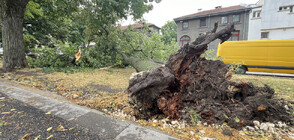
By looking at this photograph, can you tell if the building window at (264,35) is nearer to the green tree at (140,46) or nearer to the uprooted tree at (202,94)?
the green tree at (140,46)

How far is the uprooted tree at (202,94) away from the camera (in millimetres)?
1671

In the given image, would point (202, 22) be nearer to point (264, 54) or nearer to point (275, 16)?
point (275, 16)

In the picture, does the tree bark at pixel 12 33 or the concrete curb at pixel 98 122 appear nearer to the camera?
the concrete curb at pixel 98 122

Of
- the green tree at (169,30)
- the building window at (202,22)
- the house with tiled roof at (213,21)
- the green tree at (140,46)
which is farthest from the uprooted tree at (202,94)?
the green tree at (169,30)

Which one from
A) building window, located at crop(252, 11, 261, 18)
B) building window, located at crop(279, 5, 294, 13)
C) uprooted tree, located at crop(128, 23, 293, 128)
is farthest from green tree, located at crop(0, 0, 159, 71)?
building window, located at crop(252, 11, 261, 18)

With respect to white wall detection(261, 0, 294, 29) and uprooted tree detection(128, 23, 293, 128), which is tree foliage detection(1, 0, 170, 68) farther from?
white wall detection(261, 0, 294, 29)

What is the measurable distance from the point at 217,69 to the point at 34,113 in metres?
2.85

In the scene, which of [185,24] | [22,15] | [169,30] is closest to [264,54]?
[22,15]

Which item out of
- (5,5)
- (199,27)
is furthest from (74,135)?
(199,27)

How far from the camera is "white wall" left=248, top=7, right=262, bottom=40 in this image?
14.4 metres

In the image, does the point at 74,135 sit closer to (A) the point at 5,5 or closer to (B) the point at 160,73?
(B) the point at 160,73

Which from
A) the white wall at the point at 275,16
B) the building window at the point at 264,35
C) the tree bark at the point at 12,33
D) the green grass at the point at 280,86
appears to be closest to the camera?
the green grass at the point at 280,86

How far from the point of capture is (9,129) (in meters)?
1.43

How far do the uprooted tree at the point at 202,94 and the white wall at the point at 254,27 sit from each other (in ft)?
53.6
